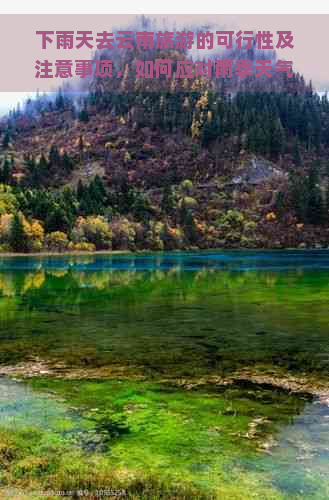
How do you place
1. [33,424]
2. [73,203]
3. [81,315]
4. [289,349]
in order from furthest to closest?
[73,203] < [81,315] < [289,349] < [33,424]

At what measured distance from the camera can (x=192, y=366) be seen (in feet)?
79.7

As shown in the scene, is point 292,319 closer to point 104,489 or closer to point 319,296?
point 319,296

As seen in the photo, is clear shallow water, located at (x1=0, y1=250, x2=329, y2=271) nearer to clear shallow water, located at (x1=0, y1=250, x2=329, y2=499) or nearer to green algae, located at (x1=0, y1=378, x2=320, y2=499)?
clear shallow water, located at (x1=0, y1=250, x2=329, y2=499)

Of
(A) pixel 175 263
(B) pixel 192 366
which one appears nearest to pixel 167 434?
(B) pixel 192 366

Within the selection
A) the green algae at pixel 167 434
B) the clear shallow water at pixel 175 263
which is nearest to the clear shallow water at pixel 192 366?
the green algae at pixel 167 434

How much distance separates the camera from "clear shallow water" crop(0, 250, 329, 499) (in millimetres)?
13641

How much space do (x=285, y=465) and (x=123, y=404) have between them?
6.94 meters

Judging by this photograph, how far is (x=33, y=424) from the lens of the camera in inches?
642

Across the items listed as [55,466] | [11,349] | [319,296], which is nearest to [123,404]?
[55,466]

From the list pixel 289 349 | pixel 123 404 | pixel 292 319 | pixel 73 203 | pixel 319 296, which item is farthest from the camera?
pixel 73 203

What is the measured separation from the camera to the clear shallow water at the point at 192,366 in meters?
13.6

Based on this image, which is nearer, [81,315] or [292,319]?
[292,319]

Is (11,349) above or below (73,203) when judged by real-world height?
below

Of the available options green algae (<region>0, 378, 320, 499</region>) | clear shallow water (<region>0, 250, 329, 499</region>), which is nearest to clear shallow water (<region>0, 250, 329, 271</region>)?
clear shallow water (<region>0, 250, 329, 499</region>)
